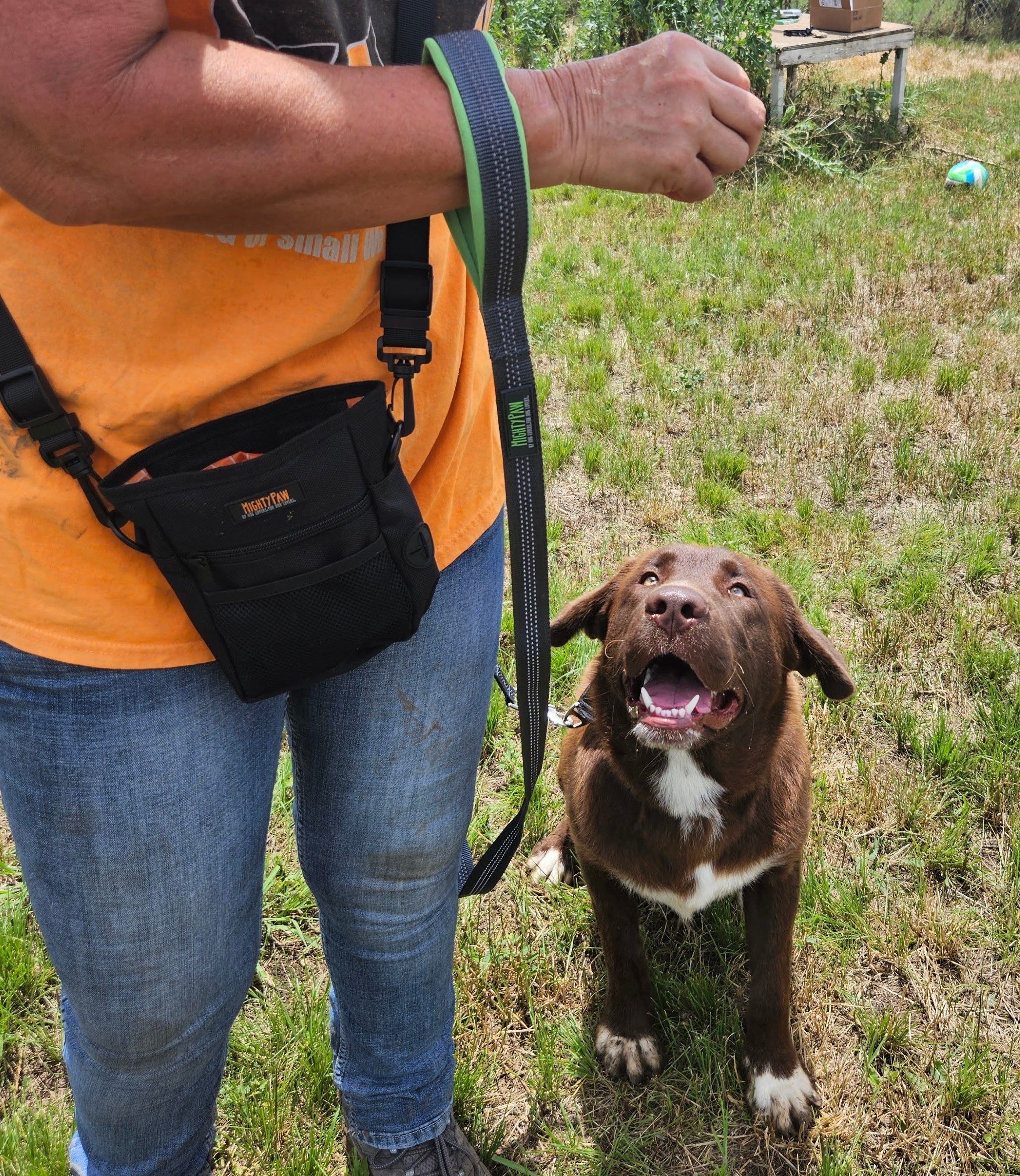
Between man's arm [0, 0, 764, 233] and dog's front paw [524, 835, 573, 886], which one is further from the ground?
man's arm [0, 0, 764, 233]

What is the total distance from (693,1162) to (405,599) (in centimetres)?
149

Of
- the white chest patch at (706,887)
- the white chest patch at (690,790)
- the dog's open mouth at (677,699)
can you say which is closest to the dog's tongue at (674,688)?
the dog's open mouth at (677,699)

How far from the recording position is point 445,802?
157 centimetres

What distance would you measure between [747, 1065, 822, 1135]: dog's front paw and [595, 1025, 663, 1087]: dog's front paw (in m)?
0.22

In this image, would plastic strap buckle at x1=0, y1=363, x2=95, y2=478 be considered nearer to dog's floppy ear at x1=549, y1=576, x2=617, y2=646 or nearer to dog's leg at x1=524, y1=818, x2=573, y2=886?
dog's floppy ear at x1=549, y1=576, x2=617, y2=646

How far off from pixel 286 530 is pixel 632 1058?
62.9 inches

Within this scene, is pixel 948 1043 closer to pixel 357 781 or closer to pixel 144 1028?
pixel 357 781

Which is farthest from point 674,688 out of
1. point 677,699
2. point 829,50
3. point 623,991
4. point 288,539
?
point 829,50

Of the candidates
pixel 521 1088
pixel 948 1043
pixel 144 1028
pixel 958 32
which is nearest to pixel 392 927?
pixel 144 1028

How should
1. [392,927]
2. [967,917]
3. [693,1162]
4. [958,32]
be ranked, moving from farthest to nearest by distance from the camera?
[958,32], [967,917], [693,1162], [392,927]

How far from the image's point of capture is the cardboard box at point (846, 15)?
9.07 meters

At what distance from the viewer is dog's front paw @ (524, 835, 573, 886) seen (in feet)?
8.80

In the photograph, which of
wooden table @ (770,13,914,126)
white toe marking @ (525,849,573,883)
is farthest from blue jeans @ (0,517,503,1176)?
wooden table @ (770,13,914,126)

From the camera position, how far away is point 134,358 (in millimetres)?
1125
